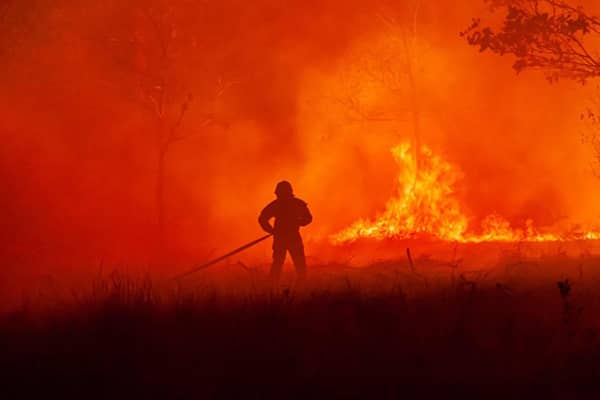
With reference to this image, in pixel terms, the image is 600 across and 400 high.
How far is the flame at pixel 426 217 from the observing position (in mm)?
20047

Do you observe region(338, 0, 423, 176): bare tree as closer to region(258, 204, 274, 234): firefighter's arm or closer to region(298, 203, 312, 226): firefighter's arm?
region(298, 203, 312, 226): firefighter's arm

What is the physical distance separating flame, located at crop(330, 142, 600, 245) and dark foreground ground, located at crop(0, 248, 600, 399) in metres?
12.1

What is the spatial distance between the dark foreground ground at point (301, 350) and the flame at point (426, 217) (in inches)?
476

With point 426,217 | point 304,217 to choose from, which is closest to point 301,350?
point 304,217

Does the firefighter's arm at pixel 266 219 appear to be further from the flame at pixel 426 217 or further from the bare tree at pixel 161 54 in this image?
the bare tree at pixel 161 54

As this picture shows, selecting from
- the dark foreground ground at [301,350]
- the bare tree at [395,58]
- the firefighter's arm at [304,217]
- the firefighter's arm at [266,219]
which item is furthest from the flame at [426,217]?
the dark foreground ground at [301,350]

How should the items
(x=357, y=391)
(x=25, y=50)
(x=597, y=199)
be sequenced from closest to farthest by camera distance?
1. (x=357, y=391)
2. (x=25, y=50)
3. (x=597, y=199)

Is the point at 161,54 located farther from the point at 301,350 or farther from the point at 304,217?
the point at 301,350

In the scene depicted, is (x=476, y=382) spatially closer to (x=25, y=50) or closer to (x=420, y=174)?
(x=420, y=174)

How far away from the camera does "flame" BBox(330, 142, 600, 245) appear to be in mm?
20047

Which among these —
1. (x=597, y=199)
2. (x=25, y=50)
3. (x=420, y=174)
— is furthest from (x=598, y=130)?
(x=25, y=50)

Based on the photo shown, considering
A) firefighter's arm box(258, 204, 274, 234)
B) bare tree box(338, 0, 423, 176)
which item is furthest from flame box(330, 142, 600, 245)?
firefighter's arm box(258, 204, 274, 234)

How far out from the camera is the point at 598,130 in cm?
2747

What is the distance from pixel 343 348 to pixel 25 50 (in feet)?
64.2
